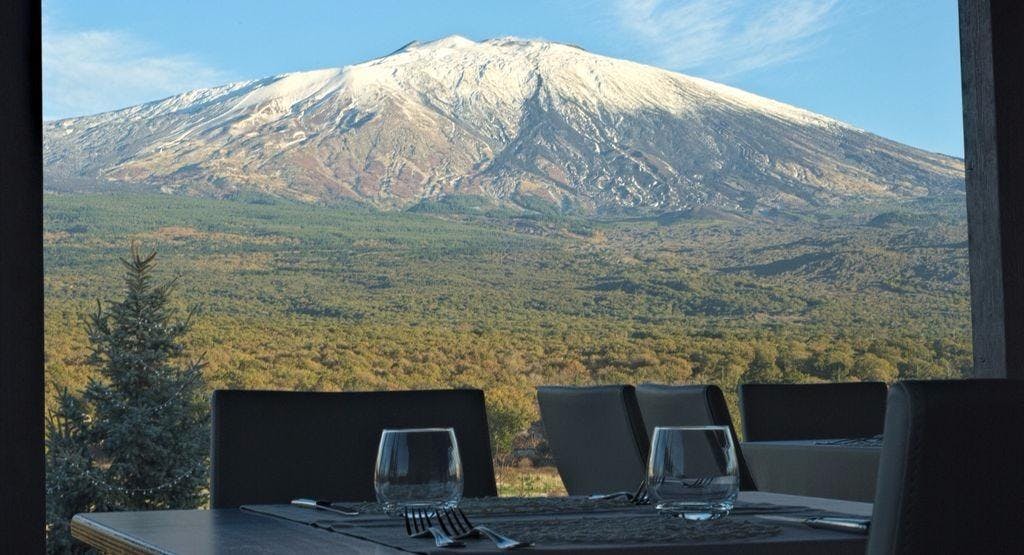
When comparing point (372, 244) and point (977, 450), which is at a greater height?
point (372, 244)

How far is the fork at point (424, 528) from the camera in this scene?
1.01 m

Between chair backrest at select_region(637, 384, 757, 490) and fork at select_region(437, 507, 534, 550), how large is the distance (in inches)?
39.4

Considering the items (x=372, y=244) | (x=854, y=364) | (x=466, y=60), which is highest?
(x=466, y=60)

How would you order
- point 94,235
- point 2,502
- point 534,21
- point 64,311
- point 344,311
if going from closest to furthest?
point 2,502 → point 64,311 → point 344,311 → point 94,235 → point 534,21

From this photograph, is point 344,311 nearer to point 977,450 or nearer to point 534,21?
point 534,21

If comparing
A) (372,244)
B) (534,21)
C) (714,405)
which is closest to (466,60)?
(534,21)

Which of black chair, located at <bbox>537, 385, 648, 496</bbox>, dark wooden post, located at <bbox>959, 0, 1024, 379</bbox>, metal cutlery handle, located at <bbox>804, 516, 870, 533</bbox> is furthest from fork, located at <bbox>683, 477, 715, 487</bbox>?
dark wooden post, located at <bbox>959, 0, 1024, 379</bbox>

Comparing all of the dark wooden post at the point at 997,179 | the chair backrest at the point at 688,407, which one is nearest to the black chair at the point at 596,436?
the chair backrest at the point at 688,407

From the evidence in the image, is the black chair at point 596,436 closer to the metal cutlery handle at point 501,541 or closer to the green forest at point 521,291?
the metal cutlery handle at point 501,541

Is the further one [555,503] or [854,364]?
[854,364]

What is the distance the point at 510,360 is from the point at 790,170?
30.9ft

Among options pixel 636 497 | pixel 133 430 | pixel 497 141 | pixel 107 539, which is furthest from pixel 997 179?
pixel 497 141

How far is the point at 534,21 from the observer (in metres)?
25.1

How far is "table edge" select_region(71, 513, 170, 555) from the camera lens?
1119 millimetres
